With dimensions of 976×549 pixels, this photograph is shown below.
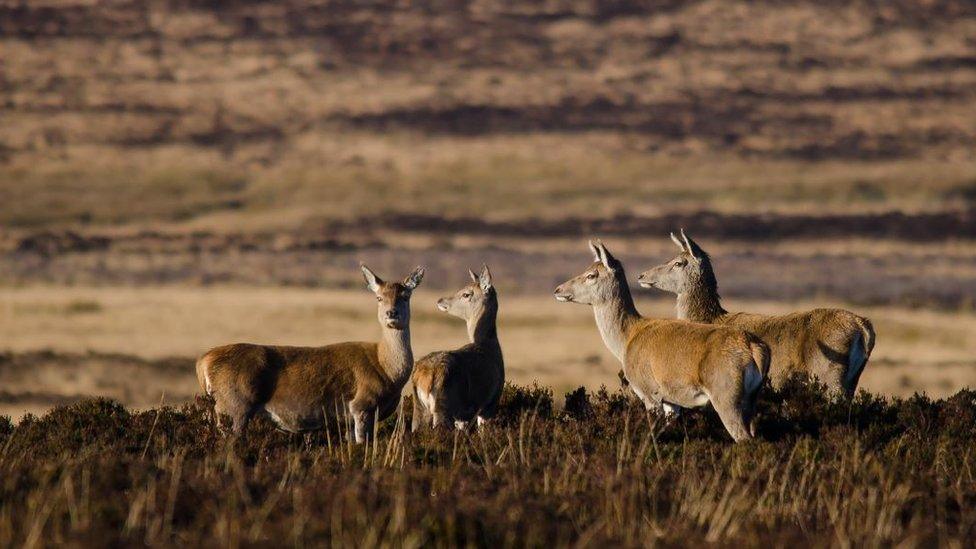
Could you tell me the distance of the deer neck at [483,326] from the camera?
1858 cm

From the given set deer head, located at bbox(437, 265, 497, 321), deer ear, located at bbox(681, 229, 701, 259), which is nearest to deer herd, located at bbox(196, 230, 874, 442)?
deer head, located at bbox(437, 265, 497, 321)

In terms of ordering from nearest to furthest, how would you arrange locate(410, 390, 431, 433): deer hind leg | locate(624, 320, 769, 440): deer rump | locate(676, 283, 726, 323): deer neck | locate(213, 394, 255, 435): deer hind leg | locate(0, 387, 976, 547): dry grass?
locate(0, 387, 976, 547): dry grass → locate(624, 320, 769, 440): deer rump → locate(213, 394, 255, 435): deer hind leg → locate(410, 390, 431, 433): deer hind leg → locate(676, 283, 726, 323): deer neck

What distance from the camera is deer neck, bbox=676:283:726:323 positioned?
19953 mm

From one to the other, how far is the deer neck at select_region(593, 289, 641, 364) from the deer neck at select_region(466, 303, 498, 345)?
1.14 metres

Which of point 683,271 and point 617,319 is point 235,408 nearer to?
point 617,319

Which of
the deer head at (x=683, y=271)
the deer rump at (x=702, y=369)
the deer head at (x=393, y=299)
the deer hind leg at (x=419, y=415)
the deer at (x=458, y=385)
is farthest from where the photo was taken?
the deer head at (x=683, y=271)

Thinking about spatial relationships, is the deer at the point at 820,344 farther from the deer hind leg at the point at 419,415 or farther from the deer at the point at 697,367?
the deer hind leg at the point at 419,415

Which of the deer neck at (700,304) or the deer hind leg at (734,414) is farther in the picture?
the deer neck at (700,304)

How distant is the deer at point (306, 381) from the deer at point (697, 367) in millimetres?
2279

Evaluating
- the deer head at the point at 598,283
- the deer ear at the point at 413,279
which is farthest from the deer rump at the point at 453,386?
the deer head at the point at 598,283

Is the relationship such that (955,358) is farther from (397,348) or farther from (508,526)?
(508,526)

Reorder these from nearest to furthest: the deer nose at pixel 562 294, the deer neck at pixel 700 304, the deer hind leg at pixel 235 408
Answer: the deer hind leg at pixel 235 408 → the deer nose at pixel 562 294 → the deer neck at pixel 700 304

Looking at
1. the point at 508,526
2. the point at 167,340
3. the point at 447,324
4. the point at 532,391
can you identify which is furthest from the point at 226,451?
the point at 447,324

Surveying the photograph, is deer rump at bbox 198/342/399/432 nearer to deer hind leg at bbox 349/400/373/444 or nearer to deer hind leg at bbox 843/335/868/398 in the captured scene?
deer hind leg at bbox 349/400/373/444
